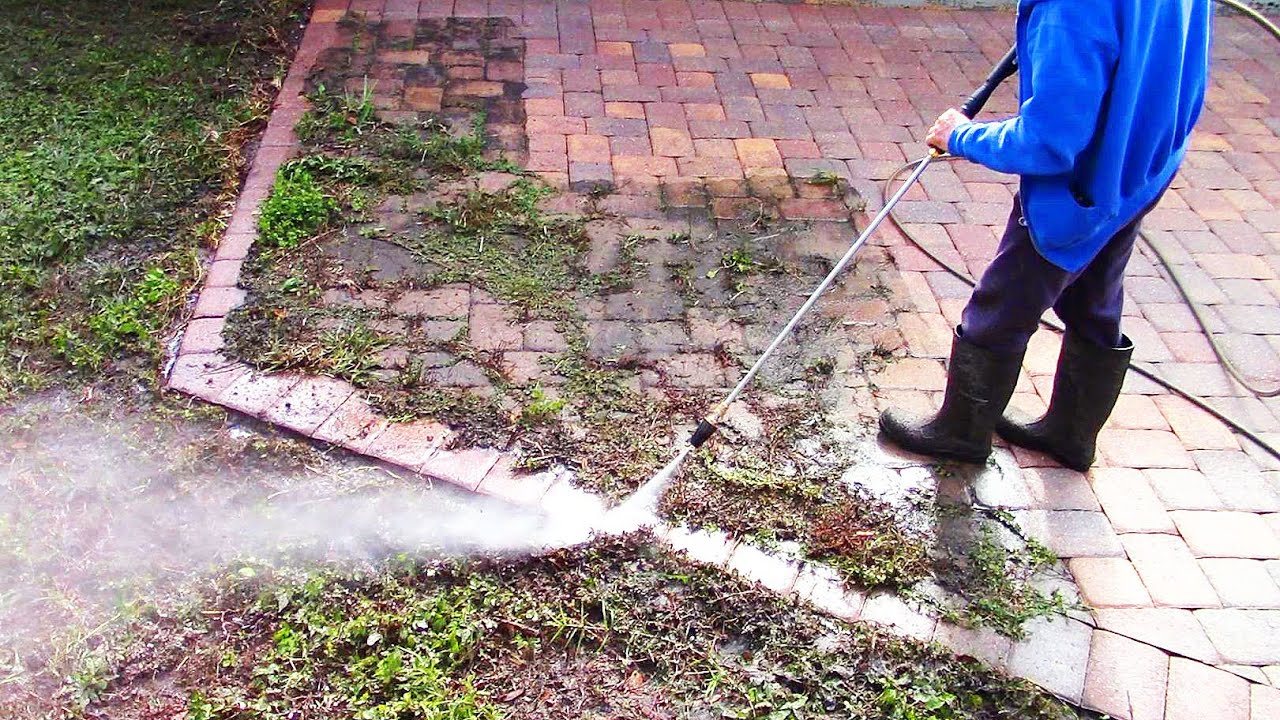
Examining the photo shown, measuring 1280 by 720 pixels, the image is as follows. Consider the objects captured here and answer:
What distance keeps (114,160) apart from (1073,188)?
142 inches

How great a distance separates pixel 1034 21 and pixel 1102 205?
447 mm

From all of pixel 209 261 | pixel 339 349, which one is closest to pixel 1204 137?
pixel 339 349

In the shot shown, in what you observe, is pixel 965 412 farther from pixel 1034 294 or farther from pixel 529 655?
pixel 529 655

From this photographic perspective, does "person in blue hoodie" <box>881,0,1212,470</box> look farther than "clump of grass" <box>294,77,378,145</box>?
No

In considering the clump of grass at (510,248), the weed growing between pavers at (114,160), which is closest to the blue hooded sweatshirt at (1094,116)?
the clump of grass at (510,248)

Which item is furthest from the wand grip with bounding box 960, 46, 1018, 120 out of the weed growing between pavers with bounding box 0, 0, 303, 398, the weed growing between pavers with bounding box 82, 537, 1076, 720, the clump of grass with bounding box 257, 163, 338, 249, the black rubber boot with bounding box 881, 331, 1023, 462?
the weed growing between pavers with bounding box 0, 0, 303, 398

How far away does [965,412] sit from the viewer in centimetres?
282

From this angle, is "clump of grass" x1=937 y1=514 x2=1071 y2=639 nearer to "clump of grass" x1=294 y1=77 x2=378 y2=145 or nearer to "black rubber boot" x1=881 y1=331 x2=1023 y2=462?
"black rubber boot" x1=881 y1=331 x2=1023 y2=462

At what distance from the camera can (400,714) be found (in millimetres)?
2273

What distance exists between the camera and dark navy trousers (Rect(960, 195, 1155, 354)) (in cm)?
247

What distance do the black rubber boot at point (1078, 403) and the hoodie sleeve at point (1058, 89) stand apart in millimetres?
707

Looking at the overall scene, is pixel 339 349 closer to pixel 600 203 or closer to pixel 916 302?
pixel 600 203

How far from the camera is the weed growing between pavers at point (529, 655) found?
2314mm

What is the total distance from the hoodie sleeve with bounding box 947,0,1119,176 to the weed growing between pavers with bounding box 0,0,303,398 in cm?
259
